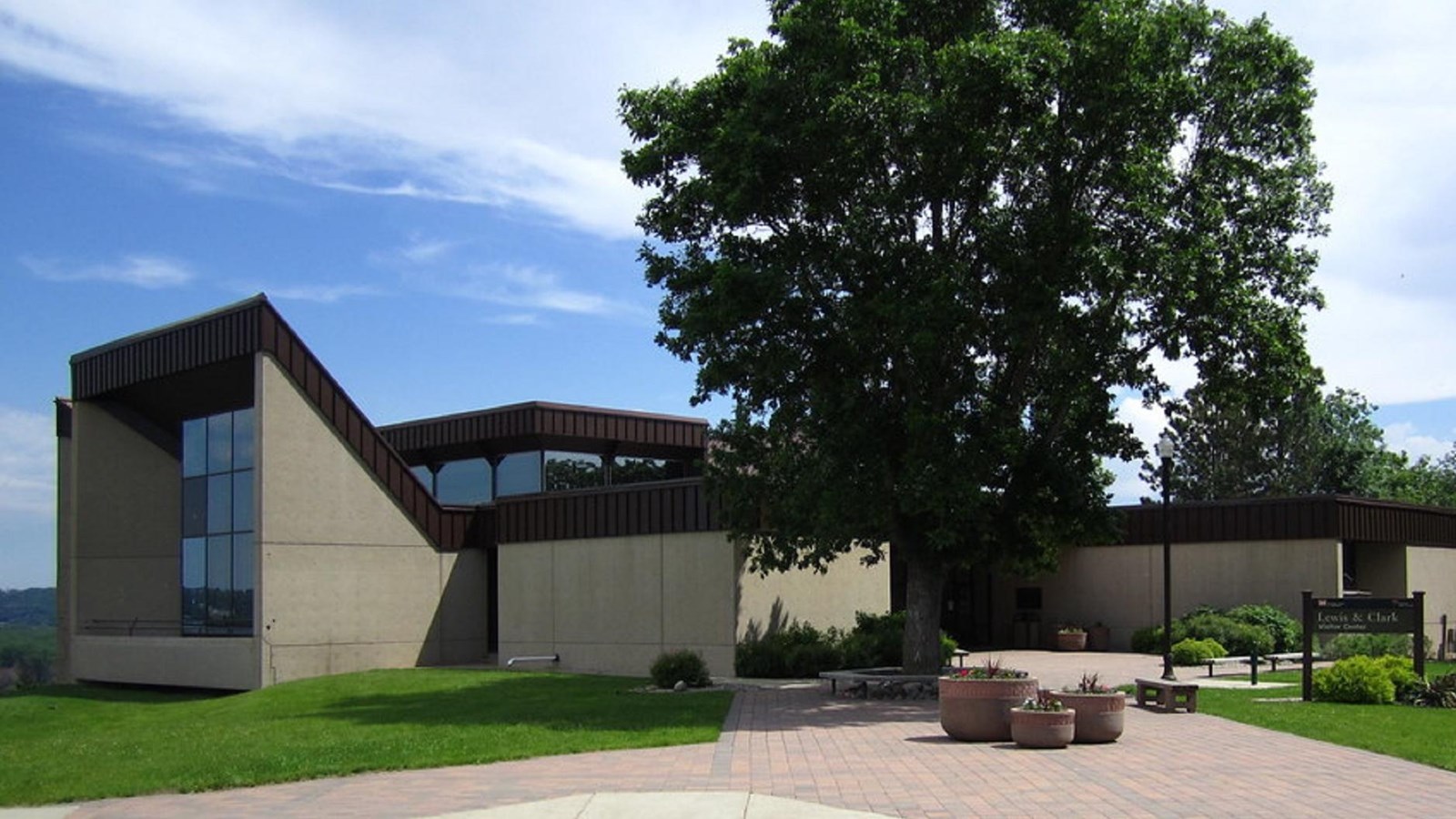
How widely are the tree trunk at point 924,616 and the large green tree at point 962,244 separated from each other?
45 mm

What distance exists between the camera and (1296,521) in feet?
107

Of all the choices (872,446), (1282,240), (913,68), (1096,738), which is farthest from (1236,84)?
(1096,738)

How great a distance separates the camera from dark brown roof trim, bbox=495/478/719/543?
28734mm

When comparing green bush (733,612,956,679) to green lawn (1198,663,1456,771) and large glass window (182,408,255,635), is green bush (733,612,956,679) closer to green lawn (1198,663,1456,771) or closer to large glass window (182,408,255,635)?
green lawn (1198,663,1456,771)

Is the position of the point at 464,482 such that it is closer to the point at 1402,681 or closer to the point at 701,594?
the point at 701,594

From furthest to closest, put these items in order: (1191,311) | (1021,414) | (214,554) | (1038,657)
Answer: (214,554) → (1038,657) → (1021,414) → (1191,311)

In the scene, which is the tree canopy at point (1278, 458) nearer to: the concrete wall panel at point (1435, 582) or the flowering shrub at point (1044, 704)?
the concrete wall panel at point (1435, 582)

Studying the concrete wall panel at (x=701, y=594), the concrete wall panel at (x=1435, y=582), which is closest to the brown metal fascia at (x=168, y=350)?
the concrete wall panel at (x=701, y=594)

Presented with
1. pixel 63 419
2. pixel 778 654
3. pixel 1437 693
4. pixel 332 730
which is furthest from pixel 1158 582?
pixel 63 419

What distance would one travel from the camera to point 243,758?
Answer: 15.2m

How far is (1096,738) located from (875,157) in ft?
33.1

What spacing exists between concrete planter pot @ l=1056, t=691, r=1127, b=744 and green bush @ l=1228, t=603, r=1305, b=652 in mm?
16662

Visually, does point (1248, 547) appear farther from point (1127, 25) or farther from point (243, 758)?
point (243, 758)

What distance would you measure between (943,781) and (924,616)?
10539 millimetres
